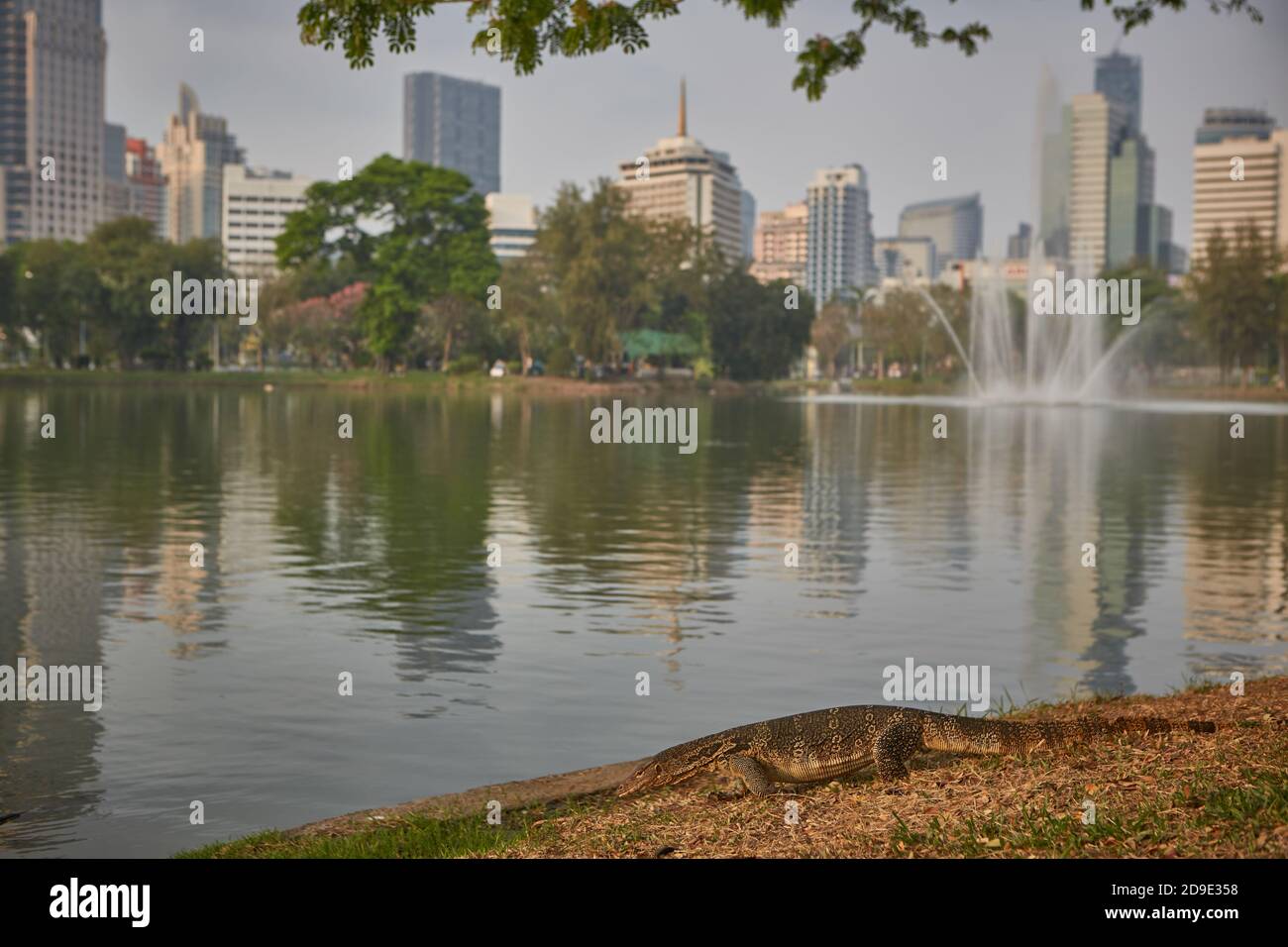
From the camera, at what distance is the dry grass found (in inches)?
269

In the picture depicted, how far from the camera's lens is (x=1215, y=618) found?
17.3 m

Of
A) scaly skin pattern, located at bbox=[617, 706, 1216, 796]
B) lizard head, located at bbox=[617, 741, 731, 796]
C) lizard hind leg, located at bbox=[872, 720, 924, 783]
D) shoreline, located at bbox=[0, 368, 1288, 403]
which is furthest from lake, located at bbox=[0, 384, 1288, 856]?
shoreline, located at bbox=[0, 368, 1288, 403]

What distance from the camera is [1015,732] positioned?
8.98 metres

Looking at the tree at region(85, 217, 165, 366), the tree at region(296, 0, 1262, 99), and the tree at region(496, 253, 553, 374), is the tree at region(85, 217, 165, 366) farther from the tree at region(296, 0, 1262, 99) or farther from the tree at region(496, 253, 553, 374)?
the tree at region(296, 0, 1262, 99)

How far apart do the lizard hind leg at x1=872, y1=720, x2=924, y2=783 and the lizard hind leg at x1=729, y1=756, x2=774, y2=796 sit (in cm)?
68

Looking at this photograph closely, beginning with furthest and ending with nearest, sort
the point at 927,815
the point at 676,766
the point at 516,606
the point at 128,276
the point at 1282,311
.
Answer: the point at 1282,311
the point at 128,276
the point at 516,606
the point at 676,766
the point at 927,815

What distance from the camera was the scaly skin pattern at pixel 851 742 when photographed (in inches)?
344

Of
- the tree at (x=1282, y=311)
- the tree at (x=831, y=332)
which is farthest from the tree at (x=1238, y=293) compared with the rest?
the tree at (x=831, y=332)

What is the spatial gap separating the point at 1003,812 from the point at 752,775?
161 cm

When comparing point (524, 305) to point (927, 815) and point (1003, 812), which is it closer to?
point (927, 815)

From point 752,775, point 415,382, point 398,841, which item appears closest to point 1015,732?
point 752,775

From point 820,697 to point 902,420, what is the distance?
61.1 m
